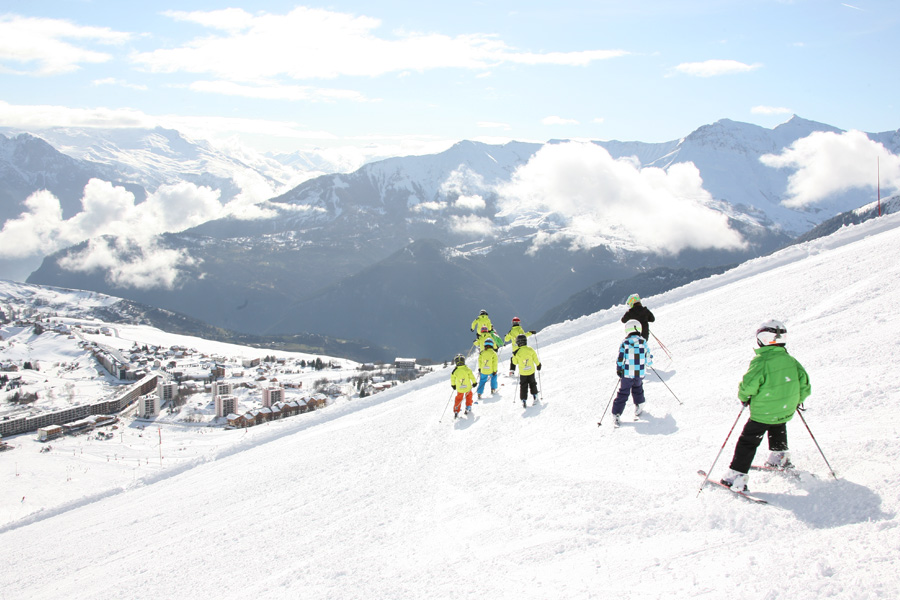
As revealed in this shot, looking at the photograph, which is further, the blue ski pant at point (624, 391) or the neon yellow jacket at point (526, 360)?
the neon yellow jacket at point (526, 360)

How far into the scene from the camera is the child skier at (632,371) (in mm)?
9227

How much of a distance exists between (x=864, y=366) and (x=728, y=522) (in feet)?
16.8

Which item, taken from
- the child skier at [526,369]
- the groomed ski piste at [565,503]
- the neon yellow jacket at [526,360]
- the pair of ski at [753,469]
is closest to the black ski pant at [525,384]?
the child skier at [526,369]

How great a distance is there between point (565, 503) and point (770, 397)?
273cm

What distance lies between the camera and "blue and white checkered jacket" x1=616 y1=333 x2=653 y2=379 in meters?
9.23

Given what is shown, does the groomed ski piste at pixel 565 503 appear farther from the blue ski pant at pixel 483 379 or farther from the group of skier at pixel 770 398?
the blue ski pant at pixel 483 379

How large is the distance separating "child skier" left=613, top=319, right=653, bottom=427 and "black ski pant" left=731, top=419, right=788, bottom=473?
304cm

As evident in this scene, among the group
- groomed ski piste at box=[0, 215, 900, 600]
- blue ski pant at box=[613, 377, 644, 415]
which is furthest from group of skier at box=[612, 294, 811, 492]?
blue ski pant at box=[613, 377, 644, 415]

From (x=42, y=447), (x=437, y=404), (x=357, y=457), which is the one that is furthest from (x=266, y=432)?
(x=42, y=447)

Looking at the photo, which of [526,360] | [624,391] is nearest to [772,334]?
[624,391]

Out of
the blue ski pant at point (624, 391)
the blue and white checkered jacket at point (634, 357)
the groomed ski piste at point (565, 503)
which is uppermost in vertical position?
the blue and white checkered jacket at point (634, 357)

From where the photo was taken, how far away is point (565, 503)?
684 cm

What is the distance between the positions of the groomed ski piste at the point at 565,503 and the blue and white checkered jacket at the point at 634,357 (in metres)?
0.87

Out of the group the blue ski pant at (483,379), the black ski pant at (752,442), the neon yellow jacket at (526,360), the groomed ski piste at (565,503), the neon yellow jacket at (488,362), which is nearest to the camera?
the groomed ski piste at (565,503)
